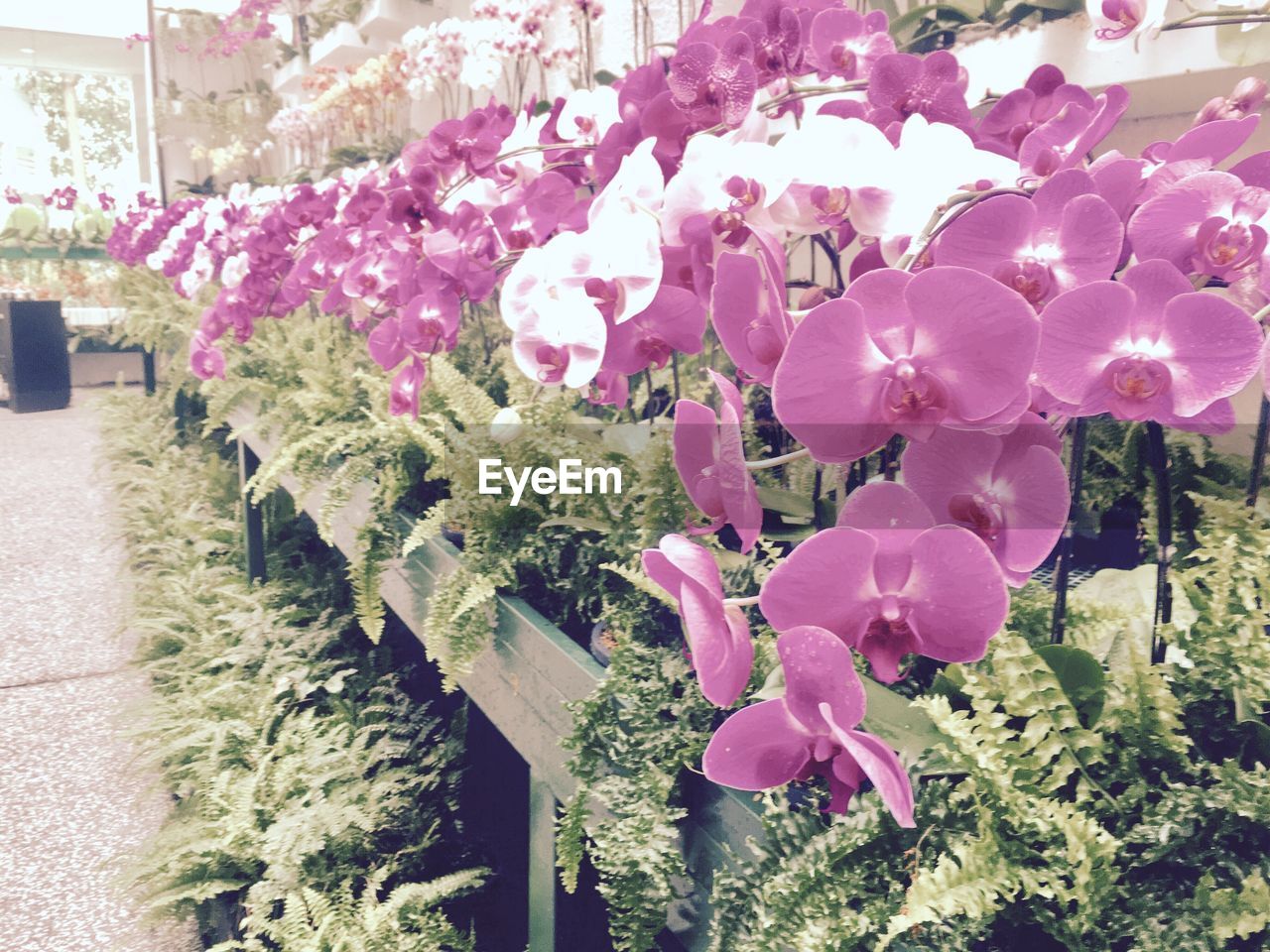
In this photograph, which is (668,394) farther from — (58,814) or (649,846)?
(58,814)

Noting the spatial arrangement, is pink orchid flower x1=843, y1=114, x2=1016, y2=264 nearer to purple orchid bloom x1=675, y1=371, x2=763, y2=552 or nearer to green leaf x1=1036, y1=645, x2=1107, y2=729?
purple orchid bloom x1=675, y1=371, x2=763, y2=552

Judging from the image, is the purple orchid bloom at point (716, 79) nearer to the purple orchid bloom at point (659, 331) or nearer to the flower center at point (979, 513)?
the purple orchid bloom at point (659, 331)

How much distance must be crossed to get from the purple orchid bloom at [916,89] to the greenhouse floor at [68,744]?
1.59 meters

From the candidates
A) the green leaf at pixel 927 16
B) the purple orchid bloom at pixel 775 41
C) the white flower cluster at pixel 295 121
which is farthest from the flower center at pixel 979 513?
→ the white flower cluster at pixel 295 121

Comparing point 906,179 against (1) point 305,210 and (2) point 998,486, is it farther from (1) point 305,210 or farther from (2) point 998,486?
(1) point 305,210

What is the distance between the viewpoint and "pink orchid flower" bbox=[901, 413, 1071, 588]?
1.03ft

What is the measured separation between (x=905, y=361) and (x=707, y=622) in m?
0.11

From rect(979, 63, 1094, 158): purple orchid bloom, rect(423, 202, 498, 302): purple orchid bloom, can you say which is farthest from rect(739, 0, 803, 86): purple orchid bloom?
rect(423, 202, 498, 302): purple orchid bloom

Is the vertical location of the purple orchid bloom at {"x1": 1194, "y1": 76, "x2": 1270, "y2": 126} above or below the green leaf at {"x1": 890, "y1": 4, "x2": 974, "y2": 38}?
below

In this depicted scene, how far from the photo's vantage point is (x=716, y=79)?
507 millimetres

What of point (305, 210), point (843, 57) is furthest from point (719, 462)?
point (305, 210)

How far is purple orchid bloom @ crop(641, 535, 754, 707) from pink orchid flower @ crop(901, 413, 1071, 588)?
0.26 feet

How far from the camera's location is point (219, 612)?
2.37 metres

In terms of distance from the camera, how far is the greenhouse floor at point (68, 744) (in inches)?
59.3
